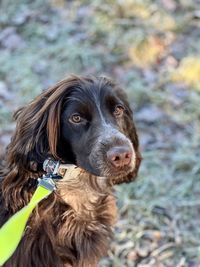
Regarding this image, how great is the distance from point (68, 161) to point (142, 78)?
2939 mm

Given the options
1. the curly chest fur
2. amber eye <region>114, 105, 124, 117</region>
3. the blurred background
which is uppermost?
amber eye <region>114, 105, 124, 117</region>

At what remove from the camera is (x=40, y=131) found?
3.43 meters

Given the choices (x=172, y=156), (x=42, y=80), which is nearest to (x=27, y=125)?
(x=172, y=156)

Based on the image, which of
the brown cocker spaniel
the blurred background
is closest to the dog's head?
the brown cocker spaniel

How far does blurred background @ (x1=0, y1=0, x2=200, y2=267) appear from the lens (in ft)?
15.3

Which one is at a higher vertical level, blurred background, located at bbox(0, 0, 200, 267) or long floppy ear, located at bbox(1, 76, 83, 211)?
long floppy ear, located at bbox(1, 76, 83, 211)

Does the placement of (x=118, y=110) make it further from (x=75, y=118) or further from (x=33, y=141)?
(x=33, y=141)

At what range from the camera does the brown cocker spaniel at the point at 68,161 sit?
3.36 m

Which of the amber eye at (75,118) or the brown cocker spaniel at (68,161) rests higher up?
the amber eye at (75,118)

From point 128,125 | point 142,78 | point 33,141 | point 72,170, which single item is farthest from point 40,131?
point 142,78

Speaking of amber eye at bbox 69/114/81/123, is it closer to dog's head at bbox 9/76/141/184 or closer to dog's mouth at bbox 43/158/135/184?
dog's head at bbox 9/76/141/184

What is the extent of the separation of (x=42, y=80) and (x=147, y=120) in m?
1.24

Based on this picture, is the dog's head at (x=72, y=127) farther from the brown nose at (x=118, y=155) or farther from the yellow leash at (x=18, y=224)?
the yellow leash at (x=18, y=224)

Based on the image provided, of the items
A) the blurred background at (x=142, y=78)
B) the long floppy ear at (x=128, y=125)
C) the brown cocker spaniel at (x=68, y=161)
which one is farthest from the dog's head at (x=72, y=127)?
the blurred background at (x=142, y=78)
